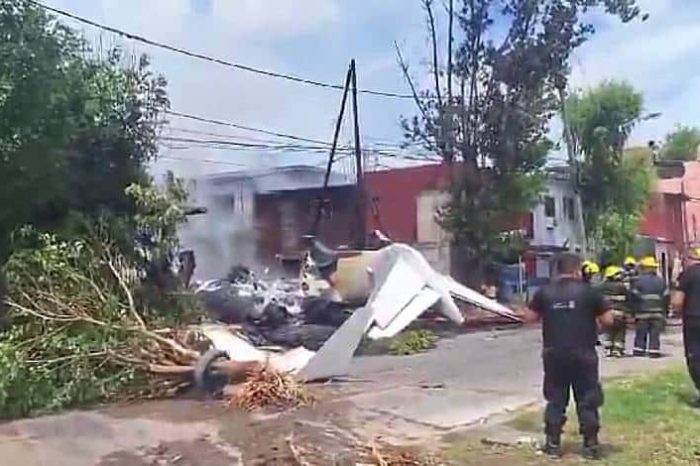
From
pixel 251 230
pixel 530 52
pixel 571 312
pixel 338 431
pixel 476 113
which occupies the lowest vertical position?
pixel 338 431

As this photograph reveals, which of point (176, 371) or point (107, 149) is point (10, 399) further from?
point (107, 149)

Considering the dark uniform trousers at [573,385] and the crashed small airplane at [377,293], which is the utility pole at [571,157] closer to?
the crashed small airplane at [377,293]

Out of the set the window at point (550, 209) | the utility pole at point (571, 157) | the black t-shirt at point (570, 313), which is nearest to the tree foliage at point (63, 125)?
the black t-shirt at point (570, 313)

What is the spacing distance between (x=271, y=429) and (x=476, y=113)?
71.0 feet

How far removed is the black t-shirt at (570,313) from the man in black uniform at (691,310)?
2.35 meters

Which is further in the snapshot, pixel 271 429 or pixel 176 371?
pixel 176 371

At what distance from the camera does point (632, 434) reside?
Answer: 858cm

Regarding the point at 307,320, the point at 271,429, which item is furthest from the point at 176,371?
the point at 307,320

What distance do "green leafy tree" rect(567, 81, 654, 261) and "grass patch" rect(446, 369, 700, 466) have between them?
3081 cm

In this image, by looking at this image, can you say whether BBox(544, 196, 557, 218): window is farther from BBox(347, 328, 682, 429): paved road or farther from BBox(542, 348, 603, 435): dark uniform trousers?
BBox(542, 348, 603, 435): dark uniform trousers

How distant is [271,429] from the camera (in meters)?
9.95

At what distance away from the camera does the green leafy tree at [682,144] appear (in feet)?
214

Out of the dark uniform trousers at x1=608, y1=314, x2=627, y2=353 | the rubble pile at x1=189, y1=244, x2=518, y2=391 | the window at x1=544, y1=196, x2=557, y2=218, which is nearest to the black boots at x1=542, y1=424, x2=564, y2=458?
the rubble pile at x1=189, y1=244, x2=518, y2=391

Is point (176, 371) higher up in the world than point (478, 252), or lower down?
lower down
